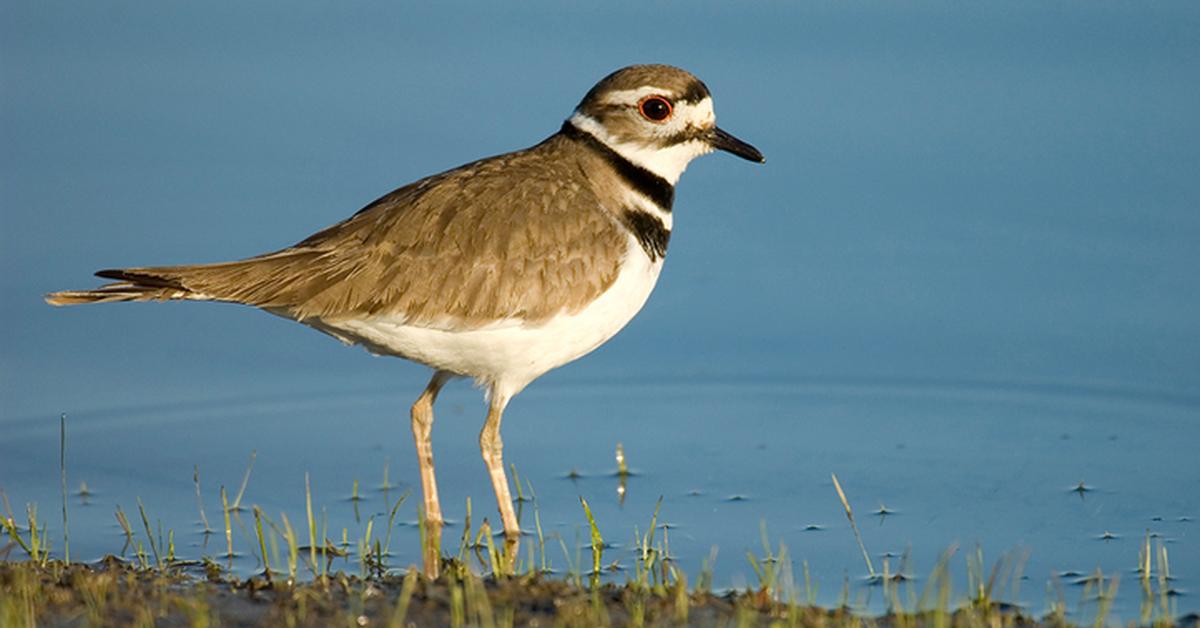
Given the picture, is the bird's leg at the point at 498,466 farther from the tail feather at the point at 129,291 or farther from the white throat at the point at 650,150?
the tail feather at the point at 129,291

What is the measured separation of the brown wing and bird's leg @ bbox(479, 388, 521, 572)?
0.55 m

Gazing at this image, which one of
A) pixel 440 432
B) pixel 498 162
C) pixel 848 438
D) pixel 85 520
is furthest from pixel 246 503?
pixel 848 438

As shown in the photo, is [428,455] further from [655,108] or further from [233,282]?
[655,108]

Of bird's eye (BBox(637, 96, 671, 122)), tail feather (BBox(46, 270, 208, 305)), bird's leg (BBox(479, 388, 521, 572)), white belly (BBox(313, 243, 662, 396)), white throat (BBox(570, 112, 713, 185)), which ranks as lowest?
bird's leg (BBox(479, 388, 521, 572))

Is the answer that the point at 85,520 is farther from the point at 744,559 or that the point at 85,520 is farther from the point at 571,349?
the point at 744,559

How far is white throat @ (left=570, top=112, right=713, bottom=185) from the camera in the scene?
8.27 metres

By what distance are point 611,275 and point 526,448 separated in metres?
1.95

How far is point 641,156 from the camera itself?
8.27 meters

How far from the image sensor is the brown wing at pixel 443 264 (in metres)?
7.61

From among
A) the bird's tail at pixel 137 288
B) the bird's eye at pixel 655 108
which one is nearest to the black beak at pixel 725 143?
the bird's eye at pixel 655 108

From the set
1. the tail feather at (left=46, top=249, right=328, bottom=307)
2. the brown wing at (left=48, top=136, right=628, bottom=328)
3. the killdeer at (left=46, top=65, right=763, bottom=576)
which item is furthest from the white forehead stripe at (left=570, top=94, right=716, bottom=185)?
the tail feather at (left=46, top=249, right=328, bottom=307)

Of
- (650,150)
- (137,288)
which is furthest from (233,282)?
(650,150)

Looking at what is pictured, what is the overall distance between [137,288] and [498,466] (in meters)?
1.78

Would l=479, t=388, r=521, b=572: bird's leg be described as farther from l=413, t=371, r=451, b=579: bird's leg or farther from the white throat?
the white throat
